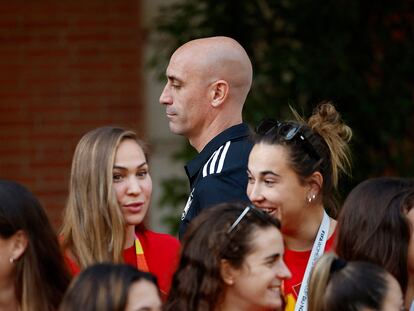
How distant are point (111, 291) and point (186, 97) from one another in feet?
6.36

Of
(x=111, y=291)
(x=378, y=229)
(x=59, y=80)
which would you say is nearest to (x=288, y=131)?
(x=378, y=229)

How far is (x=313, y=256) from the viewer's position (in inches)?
214

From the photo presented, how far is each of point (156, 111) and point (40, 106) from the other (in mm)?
790

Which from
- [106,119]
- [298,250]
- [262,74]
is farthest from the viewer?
[106,119]

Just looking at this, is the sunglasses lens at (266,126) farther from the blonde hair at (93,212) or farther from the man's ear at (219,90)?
the blonde hair at (93,212)

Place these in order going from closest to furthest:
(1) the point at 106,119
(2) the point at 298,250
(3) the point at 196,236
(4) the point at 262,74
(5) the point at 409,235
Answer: (3) the point at 196,236, (5) the point at 409,235, (2) the point at 298,250, (4) the point at 262,74, (1) the point at 106,119

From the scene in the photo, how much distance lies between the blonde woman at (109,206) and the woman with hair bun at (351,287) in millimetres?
777

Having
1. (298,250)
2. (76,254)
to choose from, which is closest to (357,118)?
(298,250)

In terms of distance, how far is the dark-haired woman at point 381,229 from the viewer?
16.7ft

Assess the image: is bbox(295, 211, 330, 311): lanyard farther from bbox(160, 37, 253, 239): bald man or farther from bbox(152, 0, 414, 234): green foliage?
bbox(152, 0, 414, 234): green foliage

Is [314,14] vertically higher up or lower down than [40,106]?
higher up

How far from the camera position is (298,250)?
554 centimetres

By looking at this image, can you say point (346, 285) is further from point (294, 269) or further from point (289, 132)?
point (289, 132)

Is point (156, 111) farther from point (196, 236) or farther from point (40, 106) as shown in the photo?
point (196, 236)
